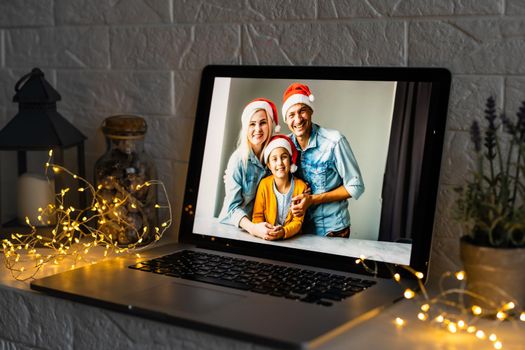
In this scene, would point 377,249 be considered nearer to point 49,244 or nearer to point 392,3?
point 392,3

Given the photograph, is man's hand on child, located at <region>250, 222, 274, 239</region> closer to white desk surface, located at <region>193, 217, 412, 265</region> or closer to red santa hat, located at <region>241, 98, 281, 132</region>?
white desk surface, located at <region>193, 217, 412, 265</region>

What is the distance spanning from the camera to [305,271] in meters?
1.22

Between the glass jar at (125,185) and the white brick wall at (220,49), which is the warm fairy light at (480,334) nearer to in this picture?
the white brick wall at (220,49)

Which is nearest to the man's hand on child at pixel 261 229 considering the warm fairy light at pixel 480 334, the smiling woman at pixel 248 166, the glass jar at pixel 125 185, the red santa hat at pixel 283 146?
the smiling woman at pixel 248 166

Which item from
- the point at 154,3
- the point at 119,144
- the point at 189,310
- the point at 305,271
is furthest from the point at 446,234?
the point at 154,3

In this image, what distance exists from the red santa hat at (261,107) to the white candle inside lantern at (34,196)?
424mm

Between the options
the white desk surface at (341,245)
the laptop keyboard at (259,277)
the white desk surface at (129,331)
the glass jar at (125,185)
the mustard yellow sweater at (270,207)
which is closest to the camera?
the white desk surface at (129,331)

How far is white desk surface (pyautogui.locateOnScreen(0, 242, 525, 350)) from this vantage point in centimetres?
95

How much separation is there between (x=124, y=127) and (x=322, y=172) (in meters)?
0.41

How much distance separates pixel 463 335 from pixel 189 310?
1.18 ft

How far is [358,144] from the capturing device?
126 cm

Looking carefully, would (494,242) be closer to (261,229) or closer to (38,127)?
(261,229)

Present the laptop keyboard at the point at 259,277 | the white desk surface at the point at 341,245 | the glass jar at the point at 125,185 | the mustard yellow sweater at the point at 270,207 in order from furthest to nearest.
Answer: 1. the glass jar at the point at 125,185
2. the mustard yellow sweater at the point at 270,207
3. the white desk surface at the point at 341,245
4. the laptop keyboard at the point at 259,277

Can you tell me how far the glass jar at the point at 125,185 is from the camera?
1.43 metres
